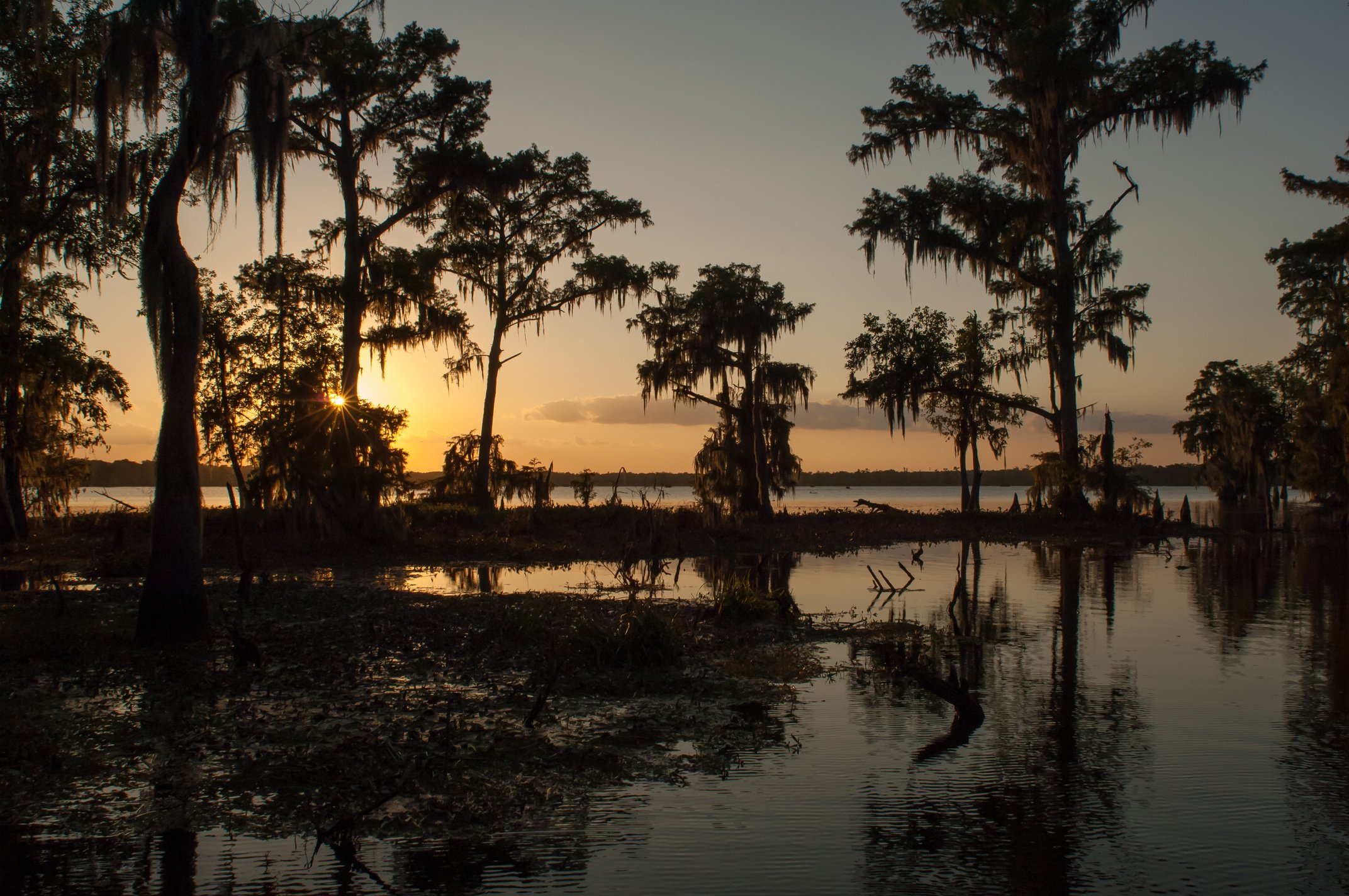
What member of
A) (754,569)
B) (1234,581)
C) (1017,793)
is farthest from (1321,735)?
(754,569)

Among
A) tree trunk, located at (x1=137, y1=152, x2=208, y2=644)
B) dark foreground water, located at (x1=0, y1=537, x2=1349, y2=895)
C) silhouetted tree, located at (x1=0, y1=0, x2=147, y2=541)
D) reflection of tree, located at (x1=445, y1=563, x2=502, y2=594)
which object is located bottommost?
dark foreground water, located at (x1=0, y1=537, x2=1349, y2=895)

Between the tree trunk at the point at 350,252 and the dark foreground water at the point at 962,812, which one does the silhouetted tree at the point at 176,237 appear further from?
the tree trunk at the point at 350,252

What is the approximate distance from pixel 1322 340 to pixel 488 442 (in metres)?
40.0

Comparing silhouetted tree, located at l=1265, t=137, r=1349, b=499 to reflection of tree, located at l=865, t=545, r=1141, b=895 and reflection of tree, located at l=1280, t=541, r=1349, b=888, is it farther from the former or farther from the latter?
reflection of tree, located at l=865, t=545, r=1141, b=895

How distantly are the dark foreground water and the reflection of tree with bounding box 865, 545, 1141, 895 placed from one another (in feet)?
0.08

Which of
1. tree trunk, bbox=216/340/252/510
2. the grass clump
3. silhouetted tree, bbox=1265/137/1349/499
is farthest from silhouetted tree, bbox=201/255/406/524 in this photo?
silhouetted tree, bbox=1265/137/1349/499

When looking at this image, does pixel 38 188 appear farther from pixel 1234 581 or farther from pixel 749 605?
pixel 1234 581

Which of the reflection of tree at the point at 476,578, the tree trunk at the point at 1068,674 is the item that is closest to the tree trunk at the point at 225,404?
the reflection of tree at the point at 476,578

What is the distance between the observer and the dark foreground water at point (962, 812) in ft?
19.1

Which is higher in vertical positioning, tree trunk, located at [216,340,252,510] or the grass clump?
tree trunk, located at [216,340,252,510]

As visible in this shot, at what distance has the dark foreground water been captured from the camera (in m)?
5.83

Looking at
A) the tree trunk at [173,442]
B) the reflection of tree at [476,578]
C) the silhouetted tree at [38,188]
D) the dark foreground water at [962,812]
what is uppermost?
the silhouetted tree at [38,188]

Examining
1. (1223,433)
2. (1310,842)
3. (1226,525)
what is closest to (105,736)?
(1310,842)

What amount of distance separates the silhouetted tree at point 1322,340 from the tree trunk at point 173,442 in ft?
126
